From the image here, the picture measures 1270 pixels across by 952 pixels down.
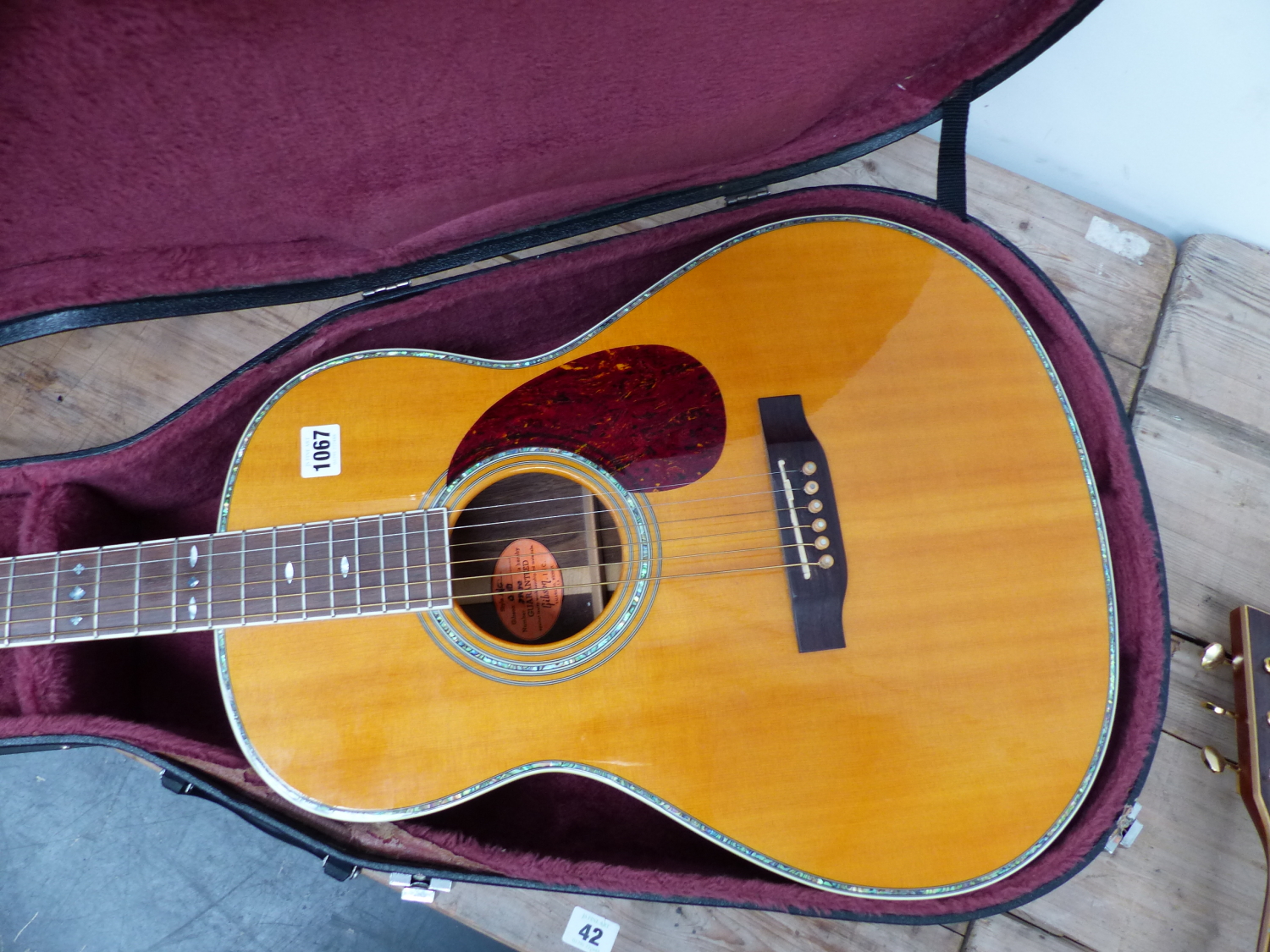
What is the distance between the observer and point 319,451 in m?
0.85

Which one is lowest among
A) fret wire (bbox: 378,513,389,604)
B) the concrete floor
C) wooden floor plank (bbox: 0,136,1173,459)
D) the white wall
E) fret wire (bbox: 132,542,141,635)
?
the concrete floor

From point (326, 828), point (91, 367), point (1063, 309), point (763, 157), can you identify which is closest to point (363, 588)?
point (326, 828)

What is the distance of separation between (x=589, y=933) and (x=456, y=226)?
986mm

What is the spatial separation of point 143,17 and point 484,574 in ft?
2.08

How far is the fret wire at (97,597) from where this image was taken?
2.55 feet

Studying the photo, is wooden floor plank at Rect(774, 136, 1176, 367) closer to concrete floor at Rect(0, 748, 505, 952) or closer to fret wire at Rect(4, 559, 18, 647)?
fret wire at Rect(4, 559, 18, 647)

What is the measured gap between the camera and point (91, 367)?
3.30 ft

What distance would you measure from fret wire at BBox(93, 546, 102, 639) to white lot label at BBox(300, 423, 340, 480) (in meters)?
0.23

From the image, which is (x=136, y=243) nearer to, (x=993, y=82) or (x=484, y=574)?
(x=484, y=574)

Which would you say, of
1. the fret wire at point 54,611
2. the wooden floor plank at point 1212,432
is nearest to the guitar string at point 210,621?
the fret wire at point 54,611

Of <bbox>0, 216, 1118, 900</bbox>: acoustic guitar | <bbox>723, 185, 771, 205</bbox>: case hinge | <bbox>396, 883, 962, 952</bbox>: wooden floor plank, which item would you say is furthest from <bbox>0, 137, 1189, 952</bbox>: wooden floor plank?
<bbox>0, 216, 1118, 900</bbox>: acoustic guitar

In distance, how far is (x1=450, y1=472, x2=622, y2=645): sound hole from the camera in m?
0.88

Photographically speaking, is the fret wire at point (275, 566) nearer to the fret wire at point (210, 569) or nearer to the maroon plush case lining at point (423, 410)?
the fret wire at point (210, 569)

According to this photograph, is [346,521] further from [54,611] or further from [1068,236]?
[1068,236]
